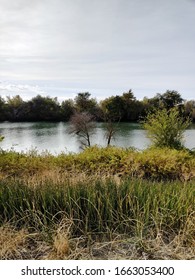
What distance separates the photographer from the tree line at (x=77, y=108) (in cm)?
3783

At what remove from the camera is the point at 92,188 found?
3271 mm

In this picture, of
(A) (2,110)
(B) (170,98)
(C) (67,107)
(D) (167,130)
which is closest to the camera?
(D) (167,130)

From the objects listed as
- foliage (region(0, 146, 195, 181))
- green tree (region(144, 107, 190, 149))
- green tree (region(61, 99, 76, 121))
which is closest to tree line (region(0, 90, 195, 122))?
green tree (region(61, 99, 76, 121))

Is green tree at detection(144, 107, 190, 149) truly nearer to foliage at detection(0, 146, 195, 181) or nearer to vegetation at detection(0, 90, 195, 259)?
foliage at detection(0, 146, 195, 181)

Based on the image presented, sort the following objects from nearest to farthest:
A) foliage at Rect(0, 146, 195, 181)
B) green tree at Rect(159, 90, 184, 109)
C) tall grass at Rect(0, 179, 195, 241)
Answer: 1. tall grass at Rect(0, 179, 195, 241)
2. foliage at Rect(0, 146, 195, 181)
3. green tree at Rect(159, 90, 184, 109)

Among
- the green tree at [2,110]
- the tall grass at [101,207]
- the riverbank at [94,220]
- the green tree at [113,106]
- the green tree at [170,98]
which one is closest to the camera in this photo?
the riverbank at [94,220]

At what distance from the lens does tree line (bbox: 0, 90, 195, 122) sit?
37825 mm

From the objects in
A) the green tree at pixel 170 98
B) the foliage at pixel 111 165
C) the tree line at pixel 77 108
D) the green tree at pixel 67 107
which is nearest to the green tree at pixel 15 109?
the tree line at pixel 77 108

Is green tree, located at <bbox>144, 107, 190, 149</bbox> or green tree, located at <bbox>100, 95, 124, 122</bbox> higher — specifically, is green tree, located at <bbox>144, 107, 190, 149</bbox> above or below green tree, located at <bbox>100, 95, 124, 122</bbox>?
below

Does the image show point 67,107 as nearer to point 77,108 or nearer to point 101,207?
point 77,108

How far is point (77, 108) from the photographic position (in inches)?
1522

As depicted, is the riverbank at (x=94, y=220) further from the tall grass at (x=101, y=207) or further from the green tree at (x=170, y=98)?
the green tree at (x=170, y=98)

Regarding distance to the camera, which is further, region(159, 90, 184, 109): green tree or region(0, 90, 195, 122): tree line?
region(0, 90, 195, 122): tree line

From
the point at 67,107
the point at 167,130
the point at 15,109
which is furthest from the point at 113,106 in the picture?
the point at 167,130
